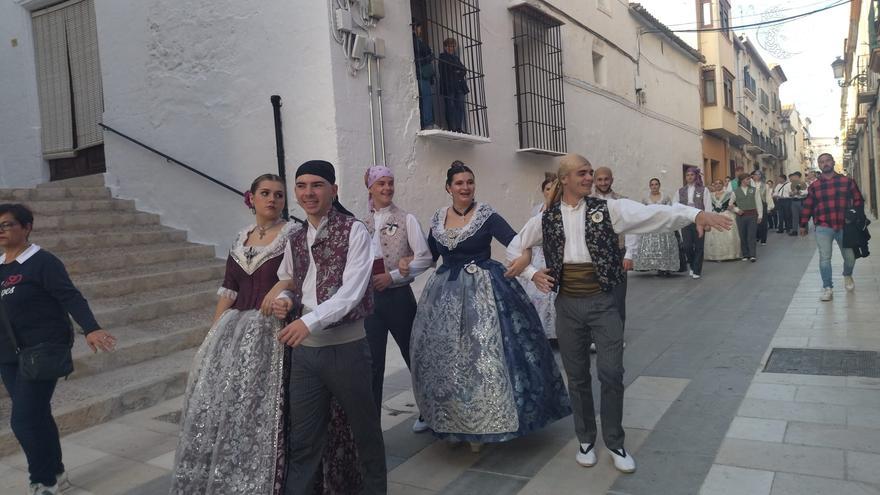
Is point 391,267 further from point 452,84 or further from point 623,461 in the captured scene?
point 452,84

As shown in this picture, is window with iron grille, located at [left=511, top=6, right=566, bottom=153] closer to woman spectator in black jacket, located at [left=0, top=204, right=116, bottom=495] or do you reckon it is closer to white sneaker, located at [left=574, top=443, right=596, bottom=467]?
white sneaker, located at [left=574, top=443, right=596, bottom=467]

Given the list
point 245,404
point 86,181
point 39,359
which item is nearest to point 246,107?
point 86,181

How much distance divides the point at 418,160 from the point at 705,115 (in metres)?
18.4

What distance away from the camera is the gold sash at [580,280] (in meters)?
3.49

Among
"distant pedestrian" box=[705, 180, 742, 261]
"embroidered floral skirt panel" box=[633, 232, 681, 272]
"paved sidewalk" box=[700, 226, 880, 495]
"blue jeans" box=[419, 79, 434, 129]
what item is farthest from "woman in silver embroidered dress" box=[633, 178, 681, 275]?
"paved sidewalk" box=[700, 226, 880, 495]

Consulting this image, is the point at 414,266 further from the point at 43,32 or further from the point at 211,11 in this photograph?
the point at 43,32

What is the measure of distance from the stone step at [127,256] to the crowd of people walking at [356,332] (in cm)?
333

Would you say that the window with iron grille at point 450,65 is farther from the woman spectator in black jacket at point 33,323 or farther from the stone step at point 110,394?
the woman spectator in black jacket at point 33,323

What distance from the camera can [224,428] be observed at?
2.99 m

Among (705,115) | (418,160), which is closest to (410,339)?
Answer: (418,160)

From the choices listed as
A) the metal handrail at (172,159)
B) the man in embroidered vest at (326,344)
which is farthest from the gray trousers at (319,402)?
the metal handrail at (172,159)

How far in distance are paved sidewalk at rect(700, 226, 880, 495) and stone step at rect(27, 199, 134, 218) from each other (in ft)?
23.8

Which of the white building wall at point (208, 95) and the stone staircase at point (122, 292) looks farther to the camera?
the white building wall at point (208, 95)

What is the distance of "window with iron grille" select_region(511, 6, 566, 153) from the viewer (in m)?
11.0
